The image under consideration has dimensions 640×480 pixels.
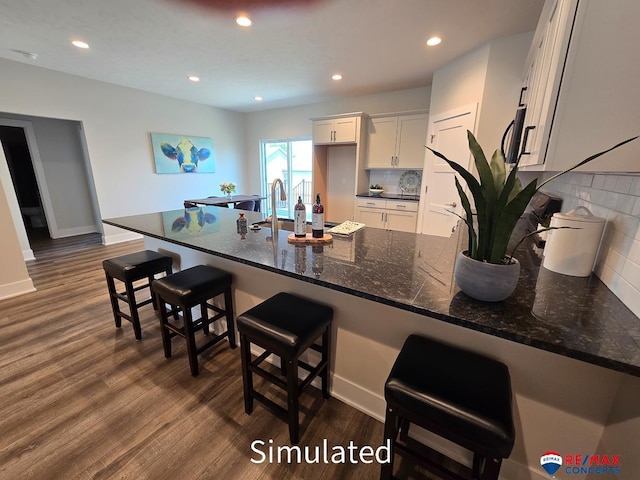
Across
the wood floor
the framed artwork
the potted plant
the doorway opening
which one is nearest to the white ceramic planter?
the potted plant

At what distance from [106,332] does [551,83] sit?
10.8 feet

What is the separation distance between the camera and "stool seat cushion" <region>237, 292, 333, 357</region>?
1199mm

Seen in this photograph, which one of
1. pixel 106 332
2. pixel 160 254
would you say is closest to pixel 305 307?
pixel 160 254

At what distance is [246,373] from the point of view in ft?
4.69

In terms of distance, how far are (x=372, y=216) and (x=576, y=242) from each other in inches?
137

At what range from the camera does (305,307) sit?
1.42 metres

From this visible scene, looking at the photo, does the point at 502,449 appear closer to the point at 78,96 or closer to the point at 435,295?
the point at 435,295

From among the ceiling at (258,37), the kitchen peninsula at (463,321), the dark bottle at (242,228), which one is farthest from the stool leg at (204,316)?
Answer: the ceiling at (258,37)

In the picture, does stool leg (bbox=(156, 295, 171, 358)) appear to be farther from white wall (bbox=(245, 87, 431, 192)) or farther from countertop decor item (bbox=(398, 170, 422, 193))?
white wall (bbox=(245, 87, 431, 192))

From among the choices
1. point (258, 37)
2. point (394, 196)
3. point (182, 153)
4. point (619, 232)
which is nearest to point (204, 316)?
point (619, 232)

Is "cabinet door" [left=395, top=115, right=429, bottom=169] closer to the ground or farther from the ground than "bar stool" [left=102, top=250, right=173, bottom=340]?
farther from the ground

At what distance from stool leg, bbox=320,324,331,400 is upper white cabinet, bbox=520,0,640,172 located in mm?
1257

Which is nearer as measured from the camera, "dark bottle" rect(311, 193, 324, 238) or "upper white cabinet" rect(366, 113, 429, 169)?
"dark bottle" rect(311, 193, 324, 238)

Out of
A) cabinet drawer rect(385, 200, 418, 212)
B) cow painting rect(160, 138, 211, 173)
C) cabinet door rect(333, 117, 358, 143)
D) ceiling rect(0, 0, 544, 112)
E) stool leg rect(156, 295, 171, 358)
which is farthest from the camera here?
cow painting rect(160, 138, 211, 173)
